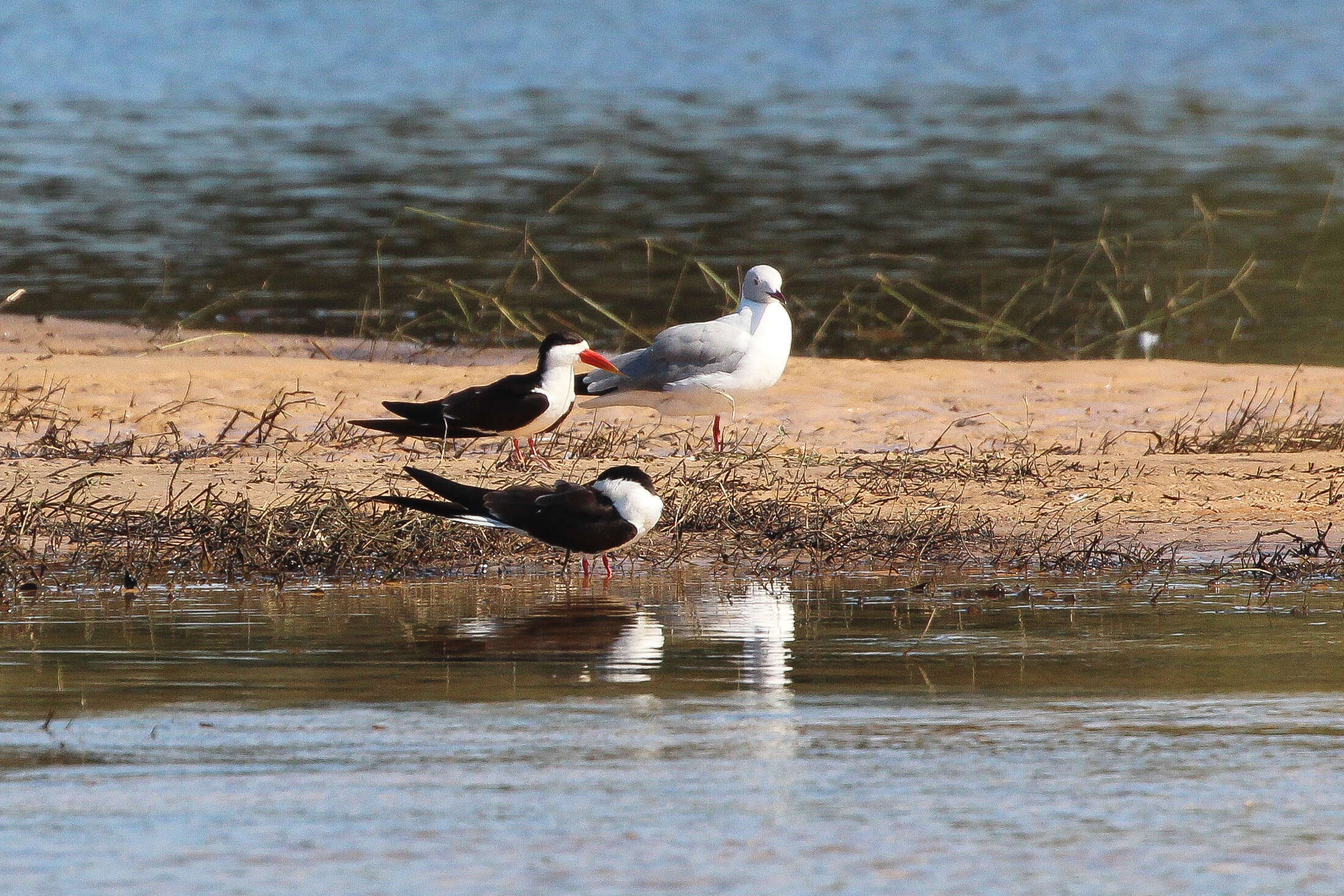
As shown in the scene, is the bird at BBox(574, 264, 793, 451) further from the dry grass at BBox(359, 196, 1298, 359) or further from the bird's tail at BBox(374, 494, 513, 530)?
the dry grass at BBox(359, 196, 1298, 359)

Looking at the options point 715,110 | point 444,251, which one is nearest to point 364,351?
point 444,251

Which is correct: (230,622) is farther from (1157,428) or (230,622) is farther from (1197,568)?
(1157,428)

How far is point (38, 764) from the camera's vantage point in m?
5.16

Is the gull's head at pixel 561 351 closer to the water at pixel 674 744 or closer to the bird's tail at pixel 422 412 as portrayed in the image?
the bird's tail at pixel 422 412

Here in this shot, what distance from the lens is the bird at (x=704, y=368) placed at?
10914mm

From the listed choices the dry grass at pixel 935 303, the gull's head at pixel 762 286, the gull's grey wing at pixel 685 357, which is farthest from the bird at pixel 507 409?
the dry grass at pixel 935 303

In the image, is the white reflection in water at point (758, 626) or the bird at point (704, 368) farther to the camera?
the bird at point (704, 368)

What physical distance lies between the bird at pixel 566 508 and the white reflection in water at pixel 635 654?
0.56 m

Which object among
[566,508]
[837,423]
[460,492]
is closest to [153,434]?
[837,423]

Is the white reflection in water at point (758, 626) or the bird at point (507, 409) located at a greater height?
the bird at point (507, 409)

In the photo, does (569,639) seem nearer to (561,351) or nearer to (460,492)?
(460,492)

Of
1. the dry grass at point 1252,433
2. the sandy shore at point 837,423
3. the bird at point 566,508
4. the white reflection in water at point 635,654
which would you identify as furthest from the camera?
the dry grass at point 1252,433

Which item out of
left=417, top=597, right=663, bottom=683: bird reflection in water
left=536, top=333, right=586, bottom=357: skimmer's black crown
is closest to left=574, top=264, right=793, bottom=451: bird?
left=536, top=333, right=586, bottom=357: skimmer's black crown

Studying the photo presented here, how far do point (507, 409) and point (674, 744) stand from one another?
15.1ft
